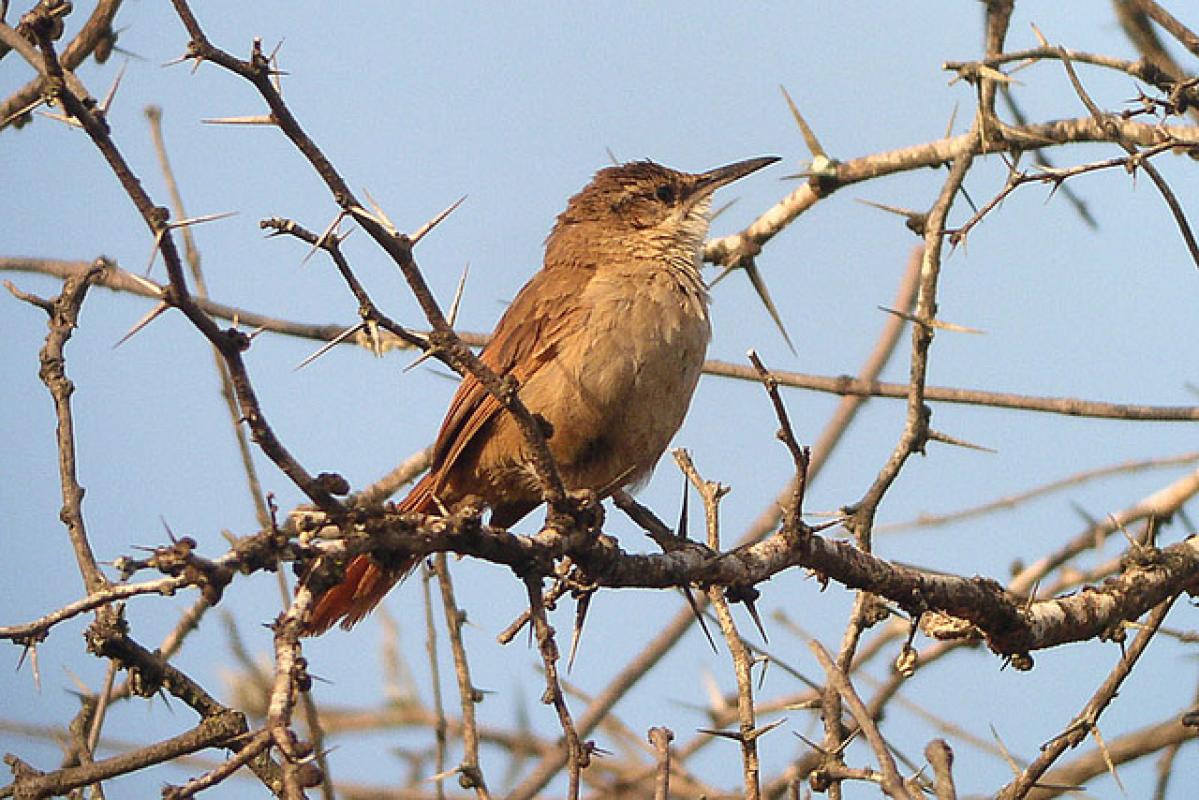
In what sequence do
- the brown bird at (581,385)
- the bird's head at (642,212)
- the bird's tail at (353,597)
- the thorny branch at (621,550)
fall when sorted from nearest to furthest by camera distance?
the thorny branch at (621,550)
the bird's tail at (353,597)
the brown bird at (581,385)
the bird's head at (642,212)

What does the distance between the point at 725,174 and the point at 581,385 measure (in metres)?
1.60

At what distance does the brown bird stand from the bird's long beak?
49 centimetres

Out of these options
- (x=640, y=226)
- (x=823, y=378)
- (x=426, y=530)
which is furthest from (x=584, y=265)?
(x=426, y=530)

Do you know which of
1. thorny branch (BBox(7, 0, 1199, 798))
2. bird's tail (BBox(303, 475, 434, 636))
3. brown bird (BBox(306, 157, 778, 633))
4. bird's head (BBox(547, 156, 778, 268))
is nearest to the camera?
thorny branch (BBox(7, 0, 1199, 798))

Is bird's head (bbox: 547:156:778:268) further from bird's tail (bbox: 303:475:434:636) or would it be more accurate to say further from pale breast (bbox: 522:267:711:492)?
bird's tail (bbox: 303:475:434:636)

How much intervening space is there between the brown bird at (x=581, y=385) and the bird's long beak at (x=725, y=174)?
491 mm

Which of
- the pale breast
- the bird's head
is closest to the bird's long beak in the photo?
the bird's head

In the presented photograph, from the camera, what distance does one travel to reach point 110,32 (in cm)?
515

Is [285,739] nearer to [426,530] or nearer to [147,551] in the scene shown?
[147,551]

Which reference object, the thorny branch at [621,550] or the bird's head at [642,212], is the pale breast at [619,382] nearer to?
the thorny branch at [621,550]

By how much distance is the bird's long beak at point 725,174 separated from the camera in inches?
221

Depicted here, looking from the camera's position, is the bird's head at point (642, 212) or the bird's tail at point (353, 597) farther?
the bird's head at point (642, 212)

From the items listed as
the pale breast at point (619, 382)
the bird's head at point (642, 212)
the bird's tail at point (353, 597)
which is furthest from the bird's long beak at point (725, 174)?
the bird's tail at point (353, 597)

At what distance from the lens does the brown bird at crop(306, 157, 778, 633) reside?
4.44m
